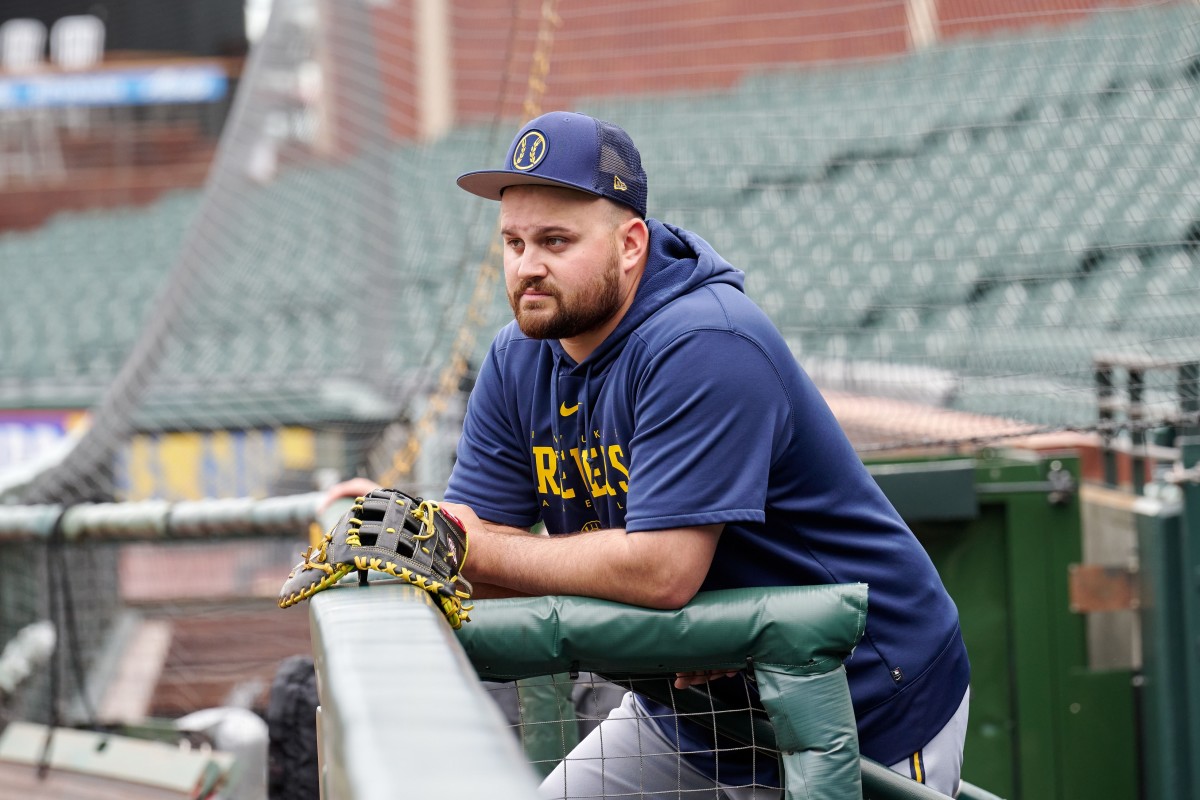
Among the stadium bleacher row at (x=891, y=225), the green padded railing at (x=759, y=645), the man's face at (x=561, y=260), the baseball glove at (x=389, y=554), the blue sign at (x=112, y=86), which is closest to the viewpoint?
the baseball glove at (x=389, y=554)

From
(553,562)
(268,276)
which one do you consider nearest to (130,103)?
(268,276)

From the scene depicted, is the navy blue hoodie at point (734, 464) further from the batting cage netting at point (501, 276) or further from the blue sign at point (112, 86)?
the blue sign at point (112, 86)

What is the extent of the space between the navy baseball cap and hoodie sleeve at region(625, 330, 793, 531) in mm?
244

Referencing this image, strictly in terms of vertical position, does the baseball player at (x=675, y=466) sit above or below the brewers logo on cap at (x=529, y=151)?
below

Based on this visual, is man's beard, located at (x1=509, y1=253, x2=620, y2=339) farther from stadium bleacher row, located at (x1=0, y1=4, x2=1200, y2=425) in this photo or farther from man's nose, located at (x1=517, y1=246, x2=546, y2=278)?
stadium bleacher row, located at (x1=0, y1=4, x2=1200, y2=425)

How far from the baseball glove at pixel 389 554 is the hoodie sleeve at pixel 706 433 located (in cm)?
24

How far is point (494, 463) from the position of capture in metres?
1.97

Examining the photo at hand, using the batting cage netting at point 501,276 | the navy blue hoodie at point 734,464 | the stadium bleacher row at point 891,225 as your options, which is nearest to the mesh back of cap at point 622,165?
the navy blue hoodie at point 734,464

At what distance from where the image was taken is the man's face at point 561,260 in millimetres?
1742

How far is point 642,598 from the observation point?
1.56 meters

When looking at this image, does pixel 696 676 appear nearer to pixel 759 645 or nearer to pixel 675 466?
pixel 759 645

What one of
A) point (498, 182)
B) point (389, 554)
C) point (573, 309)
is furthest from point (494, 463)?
point (389, 554)

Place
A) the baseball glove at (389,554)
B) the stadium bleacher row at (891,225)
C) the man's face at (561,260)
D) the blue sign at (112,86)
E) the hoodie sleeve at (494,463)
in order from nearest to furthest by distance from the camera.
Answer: the baseball glove at (389,554), the man's face at (561,260), the hoodie sleeve at (494,463), the stadium bleacher row at (891,225), the blue sign at (112,86)

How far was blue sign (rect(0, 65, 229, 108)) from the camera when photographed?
680 inches
